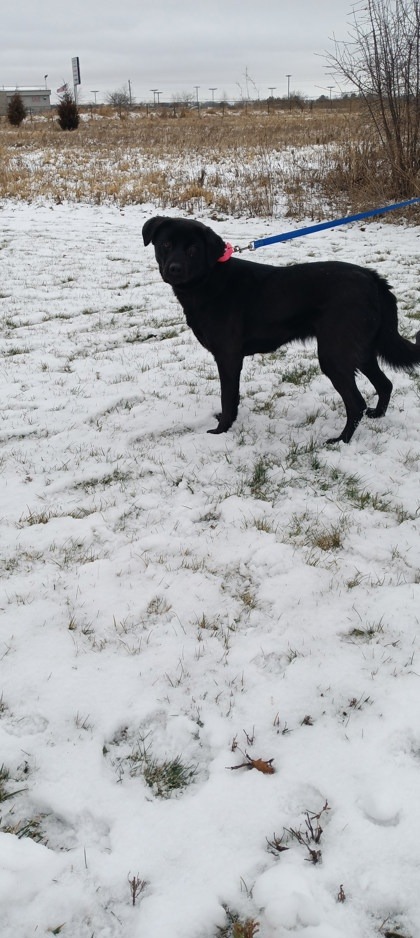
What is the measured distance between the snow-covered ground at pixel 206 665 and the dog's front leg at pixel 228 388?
0.12 meters

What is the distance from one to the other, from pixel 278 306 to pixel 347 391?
2.28 feet

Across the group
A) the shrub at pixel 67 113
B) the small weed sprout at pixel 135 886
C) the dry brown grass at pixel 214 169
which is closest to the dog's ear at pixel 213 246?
the small weed sprout at pixel 135 886

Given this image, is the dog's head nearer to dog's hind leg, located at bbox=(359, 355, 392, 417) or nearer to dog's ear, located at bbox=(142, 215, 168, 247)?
dog's ear, located at bbox=(142, 215, 168, 247)

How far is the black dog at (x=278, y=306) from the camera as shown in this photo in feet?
11.8

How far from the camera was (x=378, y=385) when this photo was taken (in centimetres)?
414

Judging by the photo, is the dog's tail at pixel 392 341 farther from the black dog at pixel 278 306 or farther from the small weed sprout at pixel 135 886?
the small weed sprout at pixel 135 886

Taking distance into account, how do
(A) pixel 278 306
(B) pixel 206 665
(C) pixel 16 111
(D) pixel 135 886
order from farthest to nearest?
(C) pixel 16 111 → (A) pixel 278 306 → (B) pixel 206 665 → (D) pixel 135 886

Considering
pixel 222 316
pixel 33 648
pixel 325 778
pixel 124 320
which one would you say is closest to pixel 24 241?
pixel 124 320

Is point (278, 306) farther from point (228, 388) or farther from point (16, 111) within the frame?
point (16, 111)

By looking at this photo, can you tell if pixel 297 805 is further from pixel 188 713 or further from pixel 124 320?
pixel 124 320

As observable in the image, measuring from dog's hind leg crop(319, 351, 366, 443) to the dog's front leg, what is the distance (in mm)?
557

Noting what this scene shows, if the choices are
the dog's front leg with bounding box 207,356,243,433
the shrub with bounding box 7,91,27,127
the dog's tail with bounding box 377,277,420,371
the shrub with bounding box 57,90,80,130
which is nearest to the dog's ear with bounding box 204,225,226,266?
the dog's front leg with bounding box 207,356,243,433

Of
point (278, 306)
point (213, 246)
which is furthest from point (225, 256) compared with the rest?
point (278, 306)

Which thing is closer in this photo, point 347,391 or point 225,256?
point 225,256
